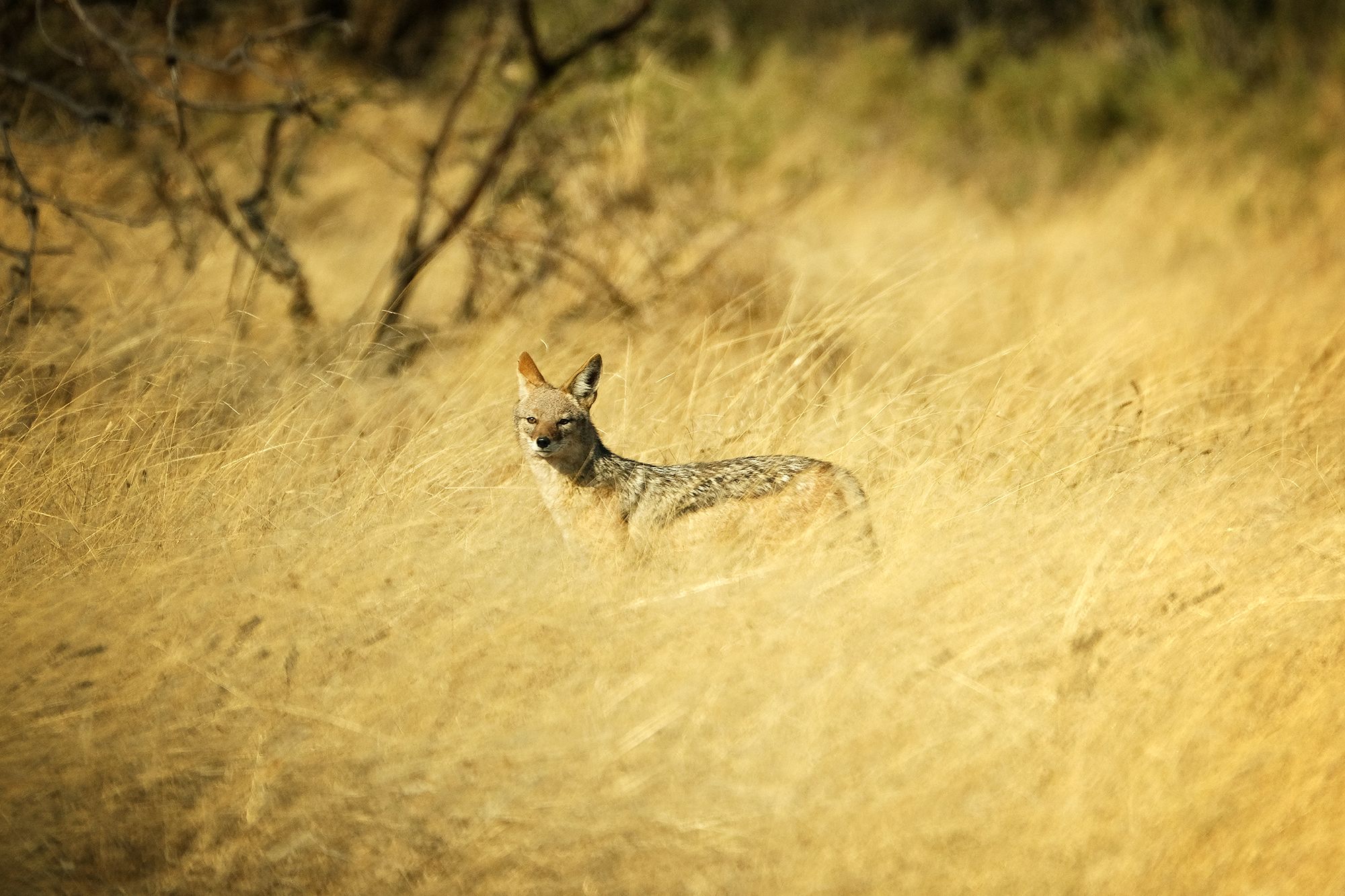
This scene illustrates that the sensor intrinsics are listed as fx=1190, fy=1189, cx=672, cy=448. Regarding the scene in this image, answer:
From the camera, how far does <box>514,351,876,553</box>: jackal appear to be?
14.3 ft

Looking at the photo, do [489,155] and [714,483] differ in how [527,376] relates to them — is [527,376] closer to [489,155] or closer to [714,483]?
[714,483]

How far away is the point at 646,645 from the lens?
11.8 feet

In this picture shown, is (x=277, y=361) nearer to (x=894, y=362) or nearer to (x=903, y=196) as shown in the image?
(x=894, y=362)

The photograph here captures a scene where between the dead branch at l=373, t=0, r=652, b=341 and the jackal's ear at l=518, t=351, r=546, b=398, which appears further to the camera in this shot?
the dead branch at l=373, t=0, r=652, b=341

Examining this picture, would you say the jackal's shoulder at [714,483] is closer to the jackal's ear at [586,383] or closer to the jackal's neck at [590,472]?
the jackal's neck at [590,472]

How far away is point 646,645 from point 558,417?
1395 mm

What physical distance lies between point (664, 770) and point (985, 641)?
1.07 m

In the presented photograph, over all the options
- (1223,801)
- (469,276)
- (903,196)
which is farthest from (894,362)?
(903,196)

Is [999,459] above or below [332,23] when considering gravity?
below

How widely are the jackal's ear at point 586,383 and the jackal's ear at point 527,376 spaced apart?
4.9 inches

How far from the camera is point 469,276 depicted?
764cm

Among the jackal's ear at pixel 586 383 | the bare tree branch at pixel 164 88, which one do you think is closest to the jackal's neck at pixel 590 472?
the jackal's ear at pixel 586 383

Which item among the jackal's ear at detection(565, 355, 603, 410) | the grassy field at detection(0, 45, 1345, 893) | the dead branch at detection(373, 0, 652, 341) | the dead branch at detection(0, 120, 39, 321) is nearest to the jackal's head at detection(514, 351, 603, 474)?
the jackal's ear at detection(565, 355, 603, 410)

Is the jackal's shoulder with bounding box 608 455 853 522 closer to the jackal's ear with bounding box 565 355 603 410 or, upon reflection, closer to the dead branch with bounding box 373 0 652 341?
the jackal's ear with bounding box 565 355 603 410
